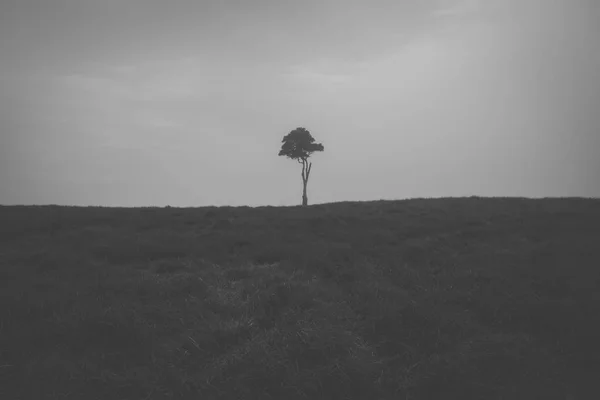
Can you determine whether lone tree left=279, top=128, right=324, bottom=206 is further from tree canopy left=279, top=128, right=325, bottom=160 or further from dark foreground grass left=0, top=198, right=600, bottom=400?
dark foreground grass left=0, top=198, right=600, bottom=400

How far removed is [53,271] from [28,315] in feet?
9.01

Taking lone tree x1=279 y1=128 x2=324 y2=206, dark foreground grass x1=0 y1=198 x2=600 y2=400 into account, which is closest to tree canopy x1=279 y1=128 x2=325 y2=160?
lone tree x1=279 y1=128 x2=324 y2=206

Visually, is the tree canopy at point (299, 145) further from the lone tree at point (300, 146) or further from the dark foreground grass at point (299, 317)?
the dark foreground grass at point (299, 317)

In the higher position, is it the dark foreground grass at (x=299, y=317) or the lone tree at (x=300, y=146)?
the lone tree at (x=300, y=146)

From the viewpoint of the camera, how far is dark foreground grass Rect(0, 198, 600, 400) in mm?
4418

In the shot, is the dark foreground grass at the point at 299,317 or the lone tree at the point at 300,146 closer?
the dark foreground grass at the point at 299,317

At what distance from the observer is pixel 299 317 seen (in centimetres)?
612

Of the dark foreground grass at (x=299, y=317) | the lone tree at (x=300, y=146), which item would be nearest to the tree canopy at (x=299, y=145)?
the lone tree at (x=300, y=146)

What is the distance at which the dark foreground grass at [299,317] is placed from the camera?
442cm

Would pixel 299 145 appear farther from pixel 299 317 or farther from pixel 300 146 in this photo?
pixel 299 317

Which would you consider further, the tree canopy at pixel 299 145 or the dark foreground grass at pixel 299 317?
the tree canopy at pixel 299 145

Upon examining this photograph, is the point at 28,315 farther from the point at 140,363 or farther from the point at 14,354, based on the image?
the point at 140,363

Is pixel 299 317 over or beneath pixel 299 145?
beneath

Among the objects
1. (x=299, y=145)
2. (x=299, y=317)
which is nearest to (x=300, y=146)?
(x=299, y=145)
